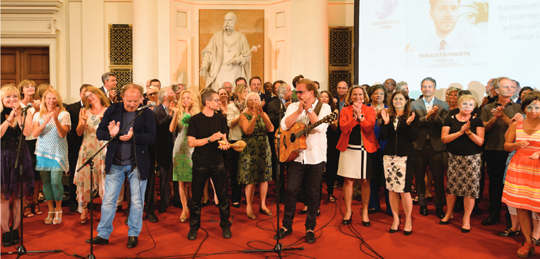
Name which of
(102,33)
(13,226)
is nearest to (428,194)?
(13,226)

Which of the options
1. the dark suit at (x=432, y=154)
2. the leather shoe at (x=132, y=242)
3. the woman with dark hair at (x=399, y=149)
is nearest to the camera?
the leather shoe at (x=132, y=242)

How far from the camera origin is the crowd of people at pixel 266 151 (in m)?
3.89

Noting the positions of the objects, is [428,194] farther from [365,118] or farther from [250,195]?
[250,195]

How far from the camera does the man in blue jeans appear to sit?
3.87 meters

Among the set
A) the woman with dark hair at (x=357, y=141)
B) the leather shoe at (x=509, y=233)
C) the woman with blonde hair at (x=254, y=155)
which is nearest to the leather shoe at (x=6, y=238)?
the woman with blonde hair at (x=254, y=155)

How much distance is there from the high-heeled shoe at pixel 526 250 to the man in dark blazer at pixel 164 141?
4.11 meters

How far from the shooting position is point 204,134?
4129 millimetres

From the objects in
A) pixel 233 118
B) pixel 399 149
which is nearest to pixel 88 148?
pixel 233 118

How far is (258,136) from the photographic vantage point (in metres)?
5.04

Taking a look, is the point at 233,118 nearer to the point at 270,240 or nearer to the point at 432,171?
the point at 270,240

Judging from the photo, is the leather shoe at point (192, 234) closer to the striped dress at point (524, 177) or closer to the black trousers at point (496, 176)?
the striped dress at point (524, 177)

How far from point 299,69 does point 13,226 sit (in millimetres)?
6714

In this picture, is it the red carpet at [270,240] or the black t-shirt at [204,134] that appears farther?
the black t-shirt at [204,134]

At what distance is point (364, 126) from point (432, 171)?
1463 millimetres
